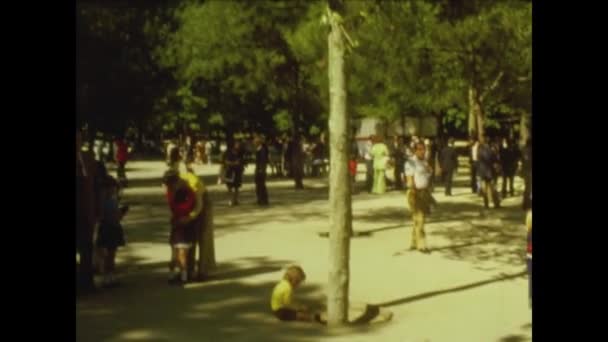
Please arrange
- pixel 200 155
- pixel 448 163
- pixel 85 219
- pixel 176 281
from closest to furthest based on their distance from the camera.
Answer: pixel 85 219
pixel 176 281
pixel 448 163
pixel 200 155

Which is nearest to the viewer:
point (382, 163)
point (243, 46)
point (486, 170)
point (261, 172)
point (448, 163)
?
point (486, 170)

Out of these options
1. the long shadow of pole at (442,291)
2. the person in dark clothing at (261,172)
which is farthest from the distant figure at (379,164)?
the long shadow of pole at (442,291)

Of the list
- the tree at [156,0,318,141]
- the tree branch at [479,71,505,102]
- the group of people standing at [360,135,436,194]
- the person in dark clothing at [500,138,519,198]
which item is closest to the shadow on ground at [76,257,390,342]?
the tree branch at [479,71,505,102]

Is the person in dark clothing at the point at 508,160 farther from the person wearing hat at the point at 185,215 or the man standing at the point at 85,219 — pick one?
the man standing at the point at 85,219

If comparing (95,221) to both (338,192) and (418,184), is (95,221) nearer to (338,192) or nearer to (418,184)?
(338,192)

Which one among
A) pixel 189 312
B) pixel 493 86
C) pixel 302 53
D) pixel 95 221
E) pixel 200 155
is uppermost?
pixel 302 53

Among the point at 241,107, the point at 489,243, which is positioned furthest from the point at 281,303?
the point at 241,107

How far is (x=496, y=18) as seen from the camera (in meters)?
18.8

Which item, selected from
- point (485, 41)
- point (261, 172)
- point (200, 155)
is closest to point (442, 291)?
point (485, 41)

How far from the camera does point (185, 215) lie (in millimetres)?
10945

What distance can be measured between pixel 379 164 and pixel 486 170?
20.5 ft

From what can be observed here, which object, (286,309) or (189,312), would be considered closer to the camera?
(286,309)

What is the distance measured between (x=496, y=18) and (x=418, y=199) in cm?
681

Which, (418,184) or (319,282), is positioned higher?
(418,184)
